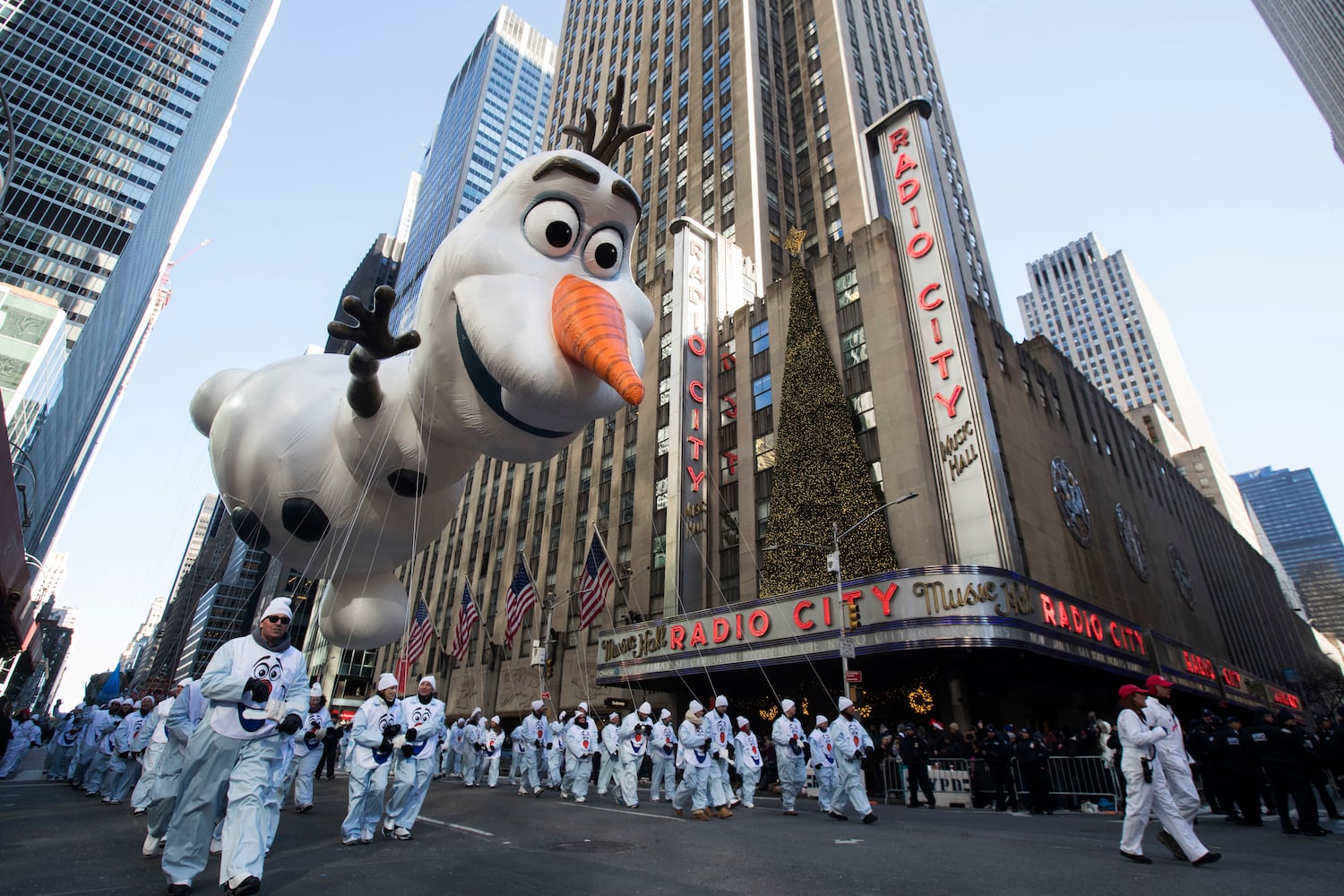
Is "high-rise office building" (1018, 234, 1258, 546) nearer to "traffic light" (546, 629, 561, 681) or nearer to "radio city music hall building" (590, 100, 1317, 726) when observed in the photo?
"radio city music hall building" (590, 100, 1317, 726)

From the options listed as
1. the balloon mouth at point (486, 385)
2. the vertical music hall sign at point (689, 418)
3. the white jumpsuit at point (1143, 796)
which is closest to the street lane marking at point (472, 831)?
the balloon mouth at point (486, 385)

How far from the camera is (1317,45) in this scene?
308ft

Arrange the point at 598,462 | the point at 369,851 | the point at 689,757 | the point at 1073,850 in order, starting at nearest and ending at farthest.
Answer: the point at 369,851
the point at 1073,850
the point at 689,757
the point at 598,462

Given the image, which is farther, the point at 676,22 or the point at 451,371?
the point at 676,22

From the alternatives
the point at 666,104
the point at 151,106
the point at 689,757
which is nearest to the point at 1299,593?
the point at 666,104

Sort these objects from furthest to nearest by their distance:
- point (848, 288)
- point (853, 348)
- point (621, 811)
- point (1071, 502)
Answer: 1. point (1071, 502)
2. point (848, 288)
3. point (853, 348)
4. point (621, 811)

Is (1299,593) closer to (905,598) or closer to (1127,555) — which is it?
(1127,555)

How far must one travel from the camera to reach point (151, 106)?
84.9 m

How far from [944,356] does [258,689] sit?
897 inches

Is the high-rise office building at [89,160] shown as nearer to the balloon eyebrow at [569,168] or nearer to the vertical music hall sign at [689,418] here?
the vertical music hall sign at [689,418]

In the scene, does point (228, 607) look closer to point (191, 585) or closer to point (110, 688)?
point (191, 585)

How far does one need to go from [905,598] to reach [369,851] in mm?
15550

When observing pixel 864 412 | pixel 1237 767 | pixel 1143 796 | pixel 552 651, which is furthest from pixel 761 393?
pixel 1143 796

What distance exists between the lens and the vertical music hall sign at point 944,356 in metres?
21.8
